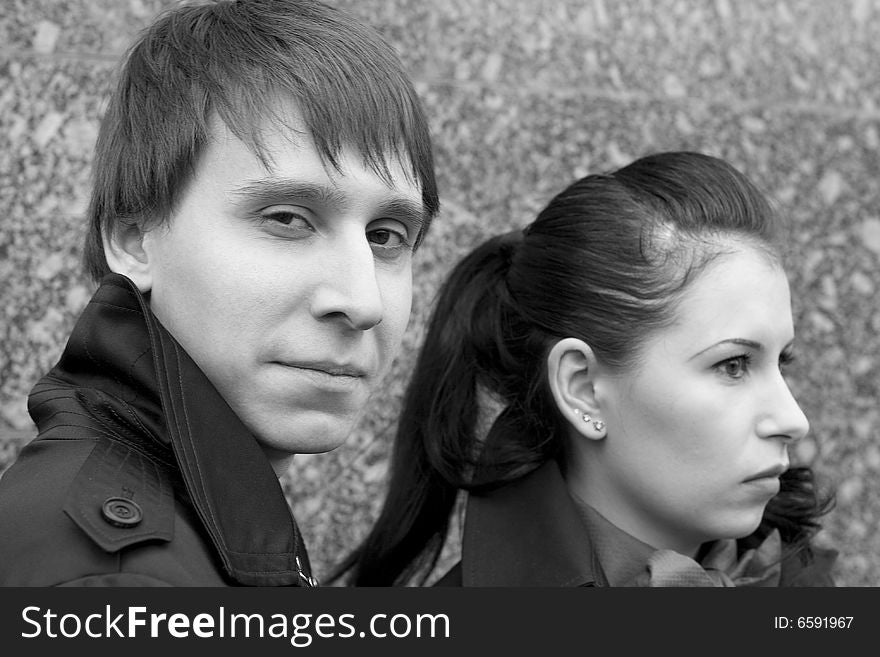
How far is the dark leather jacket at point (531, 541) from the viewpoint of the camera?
8.94 ft

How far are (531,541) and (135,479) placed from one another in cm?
123

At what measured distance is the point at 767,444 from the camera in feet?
8.80

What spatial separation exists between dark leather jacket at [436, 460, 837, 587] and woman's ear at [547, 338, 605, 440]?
0.57ft

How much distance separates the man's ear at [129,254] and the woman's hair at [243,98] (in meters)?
0.02

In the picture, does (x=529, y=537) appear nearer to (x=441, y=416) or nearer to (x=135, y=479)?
(x=441, y=416)

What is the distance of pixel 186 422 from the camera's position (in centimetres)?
191

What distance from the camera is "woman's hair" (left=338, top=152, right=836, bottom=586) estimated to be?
279 cm

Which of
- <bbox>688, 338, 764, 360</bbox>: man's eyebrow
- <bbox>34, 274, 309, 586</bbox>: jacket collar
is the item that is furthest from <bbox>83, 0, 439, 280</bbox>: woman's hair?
<bbox>688, 338, 764, 360</bbox>: man's eyebrow

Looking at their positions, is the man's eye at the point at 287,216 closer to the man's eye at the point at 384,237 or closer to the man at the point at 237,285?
the man at the point at 237,285

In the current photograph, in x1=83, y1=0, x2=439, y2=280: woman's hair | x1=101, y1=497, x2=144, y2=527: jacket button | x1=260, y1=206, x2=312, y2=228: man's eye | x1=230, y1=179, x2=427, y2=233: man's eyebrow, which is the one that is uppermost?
x1=83, y1=0, x2=439, y2=280: woman's hair

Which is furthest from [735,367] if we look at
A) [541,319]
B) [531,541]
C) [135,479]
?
[135,479]

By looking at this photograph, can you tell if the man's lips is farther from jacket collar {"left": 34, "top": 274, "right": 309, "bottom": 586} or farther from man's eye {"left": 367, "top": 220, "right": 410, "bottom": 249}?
man's eye {"left": 367, "top": 220, "right": 410, "bottom": 249}

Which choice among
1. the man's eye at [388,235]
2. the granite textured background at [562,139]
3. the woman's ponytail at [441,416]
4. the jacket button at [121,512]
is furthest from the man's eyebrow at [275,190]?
the granite textured background at [562,139]

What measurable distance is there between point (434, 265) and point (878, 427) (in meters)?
1.67
